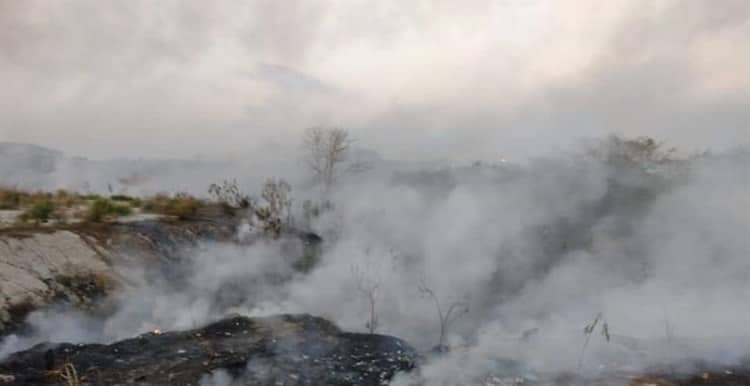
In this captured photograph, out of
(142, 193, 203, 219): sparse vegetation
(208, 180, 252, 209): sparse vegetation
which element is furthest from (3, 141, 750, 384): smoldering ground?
(208, 180, 252, 209): sparse vegetation

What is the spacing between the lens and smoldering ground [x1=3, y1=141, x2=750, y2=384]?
6371mm

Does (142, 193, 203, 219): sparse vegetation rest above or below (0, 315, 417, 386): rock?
above

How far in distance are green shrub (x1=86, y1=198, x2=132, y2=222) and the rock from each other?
4.31 metres

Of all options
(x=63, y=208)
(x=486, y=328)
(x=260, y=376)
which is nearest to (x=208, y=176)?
(x=63, y=208)

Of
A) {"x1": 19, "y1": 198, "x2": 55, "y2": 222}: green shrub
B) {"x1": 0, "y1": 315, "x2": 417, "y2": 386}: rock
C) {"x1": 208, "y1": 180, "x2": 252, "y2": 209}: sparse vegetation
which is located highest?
{"x1": 208, "y1": 180, "x2": 252, "y2": 209}: sparse vegetation

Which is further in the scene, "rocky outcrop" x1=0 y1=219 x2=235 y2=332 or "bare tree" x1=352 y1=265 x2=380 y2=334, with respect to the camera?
"bare tree" x1=352 y1=265 x2=380 y2=334

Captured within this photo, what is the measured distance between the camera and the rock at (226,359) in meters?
5.00

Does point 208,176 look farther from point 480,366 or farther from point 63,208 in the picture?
point 480,366

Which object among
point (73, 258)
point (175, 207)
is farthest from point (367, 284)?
point (175, 207)

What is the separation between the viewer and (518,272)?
9.30 meters

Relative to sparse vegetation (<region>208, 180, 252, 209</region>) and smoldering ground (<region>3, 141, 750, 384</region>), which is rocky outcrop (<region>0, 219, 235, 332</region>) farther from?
sparse vegetation (<region>208, 180, 252, 209</region>)

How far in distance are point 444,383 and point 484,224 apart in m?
4.91

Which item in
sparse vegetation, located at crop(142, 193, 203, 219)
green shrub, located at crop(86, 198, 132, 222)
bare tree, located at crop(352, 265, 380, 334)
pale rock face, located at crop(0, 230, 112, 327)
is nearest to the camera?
pale rock face, located at crop(0, 230, 112, 327)

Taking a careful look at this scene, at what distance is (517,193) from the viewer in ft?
34.1
